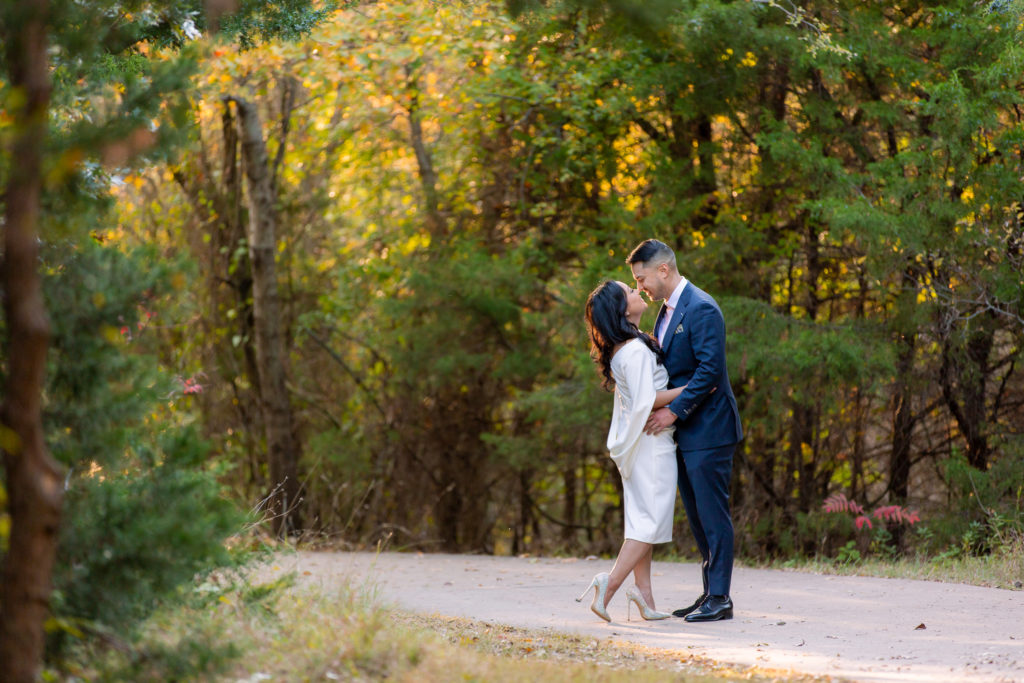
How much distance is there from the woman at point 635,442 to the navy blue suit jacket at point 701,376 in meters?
0.12

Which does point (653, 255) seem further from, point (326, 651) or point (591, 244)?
point (591, 244)

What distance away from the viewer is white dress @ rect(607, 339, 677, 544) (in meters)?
6.08

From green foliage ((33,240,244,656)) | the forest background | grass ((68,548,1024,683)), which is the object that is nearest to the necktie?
the forest background

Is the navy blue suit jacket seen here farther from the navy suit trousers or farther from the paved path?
the paved path

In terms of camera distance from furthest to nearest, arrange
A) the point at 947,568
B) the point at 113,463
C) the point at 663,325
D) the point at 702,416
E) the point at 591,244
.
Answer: the point at 591,244
the point at 947,568
the point at 663,325
the point at 702,416
the point at 113,463

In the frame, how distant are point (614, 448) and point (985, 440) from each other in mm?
4913

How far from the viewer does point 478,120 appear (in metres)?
12.6

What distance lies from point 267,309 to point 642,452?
749cm

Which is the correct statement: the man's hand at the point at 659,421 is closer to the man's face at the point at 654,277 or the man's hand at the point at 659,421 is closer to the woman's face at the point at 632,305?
the woman's face at the point at 632,305

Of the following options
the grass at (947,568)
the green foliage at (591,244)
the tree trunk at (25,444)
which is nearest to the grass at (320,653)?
the tree trunk at (25,444)

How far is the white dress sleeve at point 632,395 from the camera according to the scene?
6.09 metres

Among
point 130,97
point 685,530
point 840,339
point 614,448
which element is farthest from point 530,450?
point 130,97

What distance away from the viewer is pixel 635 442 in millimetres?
6121

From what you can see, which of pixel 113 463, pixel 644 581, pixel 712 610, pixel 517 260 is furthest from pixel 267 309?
pixel 113 463
